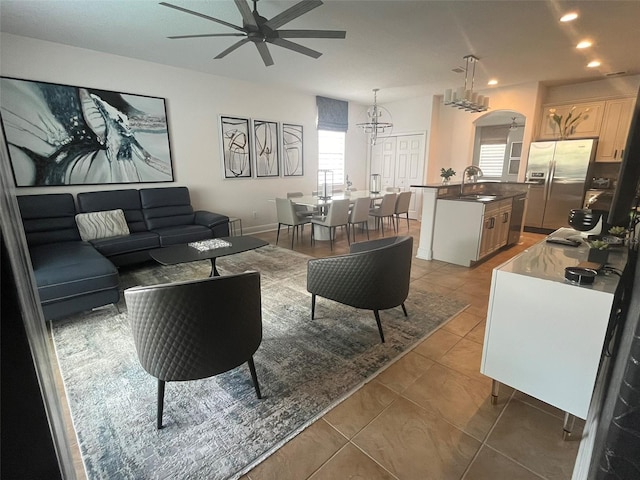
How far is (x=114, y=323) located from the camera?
2.61 m

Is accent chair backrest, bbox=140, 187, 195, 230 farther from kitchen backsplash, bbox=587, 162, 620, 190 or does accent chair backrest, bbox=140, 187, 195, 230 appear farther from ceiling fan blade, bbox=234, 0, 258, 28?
kitchen backsplash, bbox=587, 162, 620, 190

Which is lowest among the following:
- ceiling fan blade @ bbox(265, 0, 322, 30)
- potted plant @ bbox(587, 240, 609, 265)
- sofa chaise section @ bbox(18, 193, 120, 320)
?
sofa chaise section @ bbox(18, 193, 120, 320)

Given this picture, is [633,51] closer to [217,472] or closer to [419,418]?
[419,418]

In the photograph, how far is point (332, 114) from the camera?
22.2ft

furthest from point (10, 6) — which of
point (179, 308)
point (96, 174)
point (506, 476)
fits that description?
point (506, 476)

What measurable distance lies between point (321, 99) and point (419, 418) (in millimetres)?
6234

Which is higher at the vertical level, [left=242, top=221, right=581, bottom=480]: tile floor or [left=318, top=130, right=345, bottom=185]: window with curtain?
[left=318, top=130, right=345, bottom=185]: window with curtain

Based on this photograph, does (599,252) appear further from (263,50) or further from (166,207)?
(166,207)

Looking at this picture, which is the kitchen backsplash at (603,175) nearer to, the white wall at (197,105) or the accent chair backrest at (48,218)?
the white wall at (197,105)

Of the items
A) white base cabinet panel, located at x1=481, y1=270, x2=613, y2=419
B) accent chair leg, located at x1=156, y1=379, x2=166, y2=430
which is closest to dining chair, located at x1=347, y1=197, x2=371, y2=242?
white base cabinet panel, located at x1=481, y1=270, x2=613, y2=419

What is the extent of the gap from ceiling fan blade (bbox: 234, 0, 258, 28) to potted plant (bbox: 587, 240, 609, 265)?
268 centimetres

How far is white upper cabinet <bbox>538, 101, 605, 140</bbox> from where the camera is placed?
17.4 ft

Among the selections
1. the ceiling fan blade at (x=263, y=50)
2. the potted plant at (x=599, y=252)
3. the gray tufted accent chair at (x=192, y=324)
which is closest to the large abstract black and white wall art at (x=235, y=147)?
the ceiling fan blade at (x=263, y=50)

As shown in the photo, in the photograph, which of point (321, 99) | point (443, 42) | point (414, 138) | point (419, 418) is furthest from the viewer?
point (414, 138)
